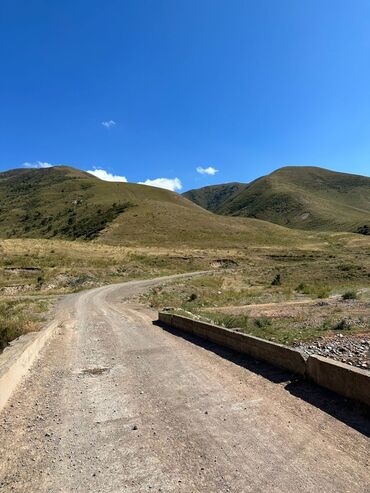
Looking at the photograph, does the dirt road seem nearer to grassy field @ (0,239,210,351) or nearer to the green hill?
grassy field @ (0,239,210,351)

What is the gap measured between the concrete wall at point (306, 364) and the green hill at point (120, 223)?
77254 millimetres

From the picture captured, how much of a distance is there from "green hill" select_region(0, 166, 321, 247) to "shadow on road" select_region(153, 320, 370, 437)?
3135 inches

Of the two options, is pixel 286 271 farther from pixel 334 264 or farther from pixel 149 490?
pixel 149 490

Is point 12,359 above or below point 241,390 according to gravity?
above

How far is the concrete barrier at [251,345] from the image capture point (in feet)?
31.5

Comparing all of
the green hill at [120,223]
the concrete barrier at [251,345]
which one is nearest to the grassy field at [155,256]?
the green hill at [120,223]

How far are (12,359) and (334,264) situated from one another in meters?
55.2

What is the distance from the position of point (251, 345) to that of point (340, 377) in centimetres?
408

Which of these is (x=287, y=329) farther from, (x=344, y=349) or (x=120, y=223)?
(x=120, y=223)

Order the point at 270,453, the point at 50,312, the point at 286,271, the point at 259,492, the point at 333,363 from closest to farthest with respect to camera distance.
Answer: the point at 259,492 < the point at 270,453 < the point at 333,363 < the point at 50,312 < the point at 286,271

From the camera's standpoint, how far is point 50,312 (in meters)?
26.3

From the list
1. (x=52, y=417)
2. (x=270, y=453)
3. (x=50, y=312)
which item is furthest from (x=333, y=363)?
(x=50, y=312)

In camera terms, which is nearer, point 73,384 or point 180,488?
point 180,488

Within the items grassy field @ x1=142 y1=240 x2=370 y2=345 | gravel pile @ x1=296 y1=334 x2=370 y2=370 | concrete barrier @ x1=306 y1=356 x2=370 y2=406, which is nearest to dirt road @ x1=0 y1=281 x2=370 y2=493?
concrete barrier @ x1=306 y1=356 x2=370 y2=406
